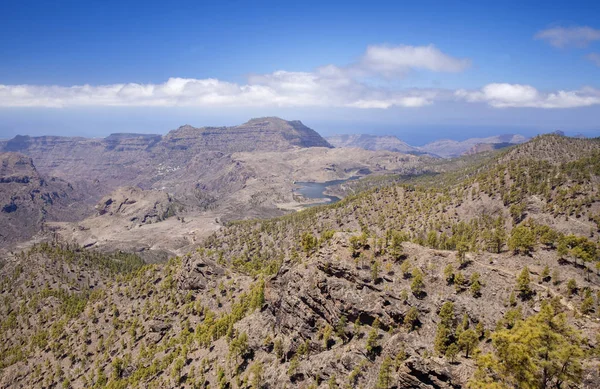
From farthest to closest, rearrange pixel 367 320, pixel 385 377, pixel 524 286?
pixel 367 320 → pixel 524 286 → pixel 385 377

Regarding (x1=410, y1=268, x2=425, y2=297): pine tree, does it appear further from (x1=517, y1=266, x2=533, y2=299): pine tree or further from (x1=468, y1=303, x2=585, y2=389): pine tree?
(x1=468, y1=303, x2=585, y2=389): pine tree

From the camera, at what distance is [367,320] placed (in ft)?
232

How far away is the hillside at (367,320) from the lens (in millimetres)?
50094

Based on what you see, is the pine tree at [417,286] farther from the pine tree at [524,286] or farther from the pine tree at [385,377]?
the pine tree at [385,377]

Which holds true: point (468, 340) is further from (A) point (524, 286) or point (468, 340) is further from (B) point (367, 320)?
(B) point (367, 320)

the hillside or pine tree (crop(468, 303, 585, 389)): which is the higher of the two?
pine tree (crop(468, 303, 585, 389))

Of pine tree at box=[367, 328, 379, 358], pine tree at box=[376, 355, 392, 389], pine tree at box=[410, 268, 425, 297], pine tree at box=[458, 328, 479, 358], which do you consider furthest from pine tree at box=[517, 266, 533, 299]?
pine tree at box=[376, 355, 392, 389]

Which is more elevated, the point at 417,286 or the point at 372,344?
the point at 417,286

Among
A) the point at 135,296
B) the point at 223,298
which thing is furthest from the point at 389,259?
the point at 135,296

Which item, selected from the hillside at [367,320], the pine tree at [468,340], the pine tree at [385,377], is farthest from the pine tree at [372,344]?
the pine tree at [468,340]

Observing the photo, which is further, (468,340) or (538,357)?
(468,340)

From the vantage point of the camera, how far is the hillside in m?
50.1

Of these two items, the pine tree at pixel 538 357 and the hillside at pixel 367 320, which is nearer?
the pine tree at pixel 538 357

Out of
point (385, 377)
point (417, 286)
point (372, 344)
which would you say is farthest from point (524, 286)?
point (385, 377)
